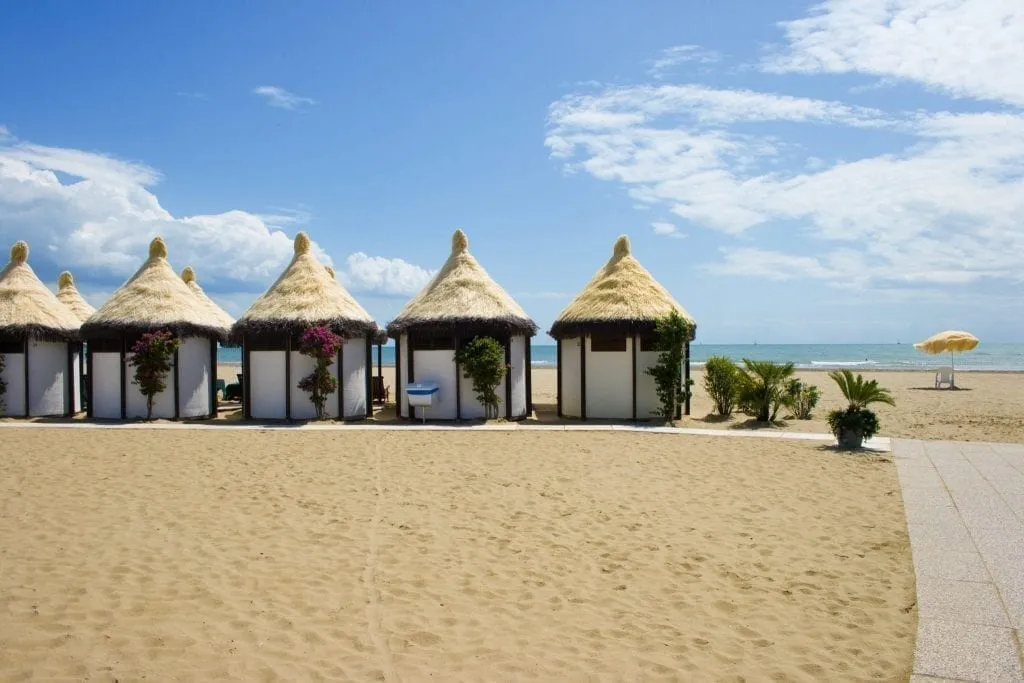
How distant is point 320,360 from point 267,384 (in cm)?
164

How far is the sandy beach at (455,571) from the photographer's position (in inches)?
173

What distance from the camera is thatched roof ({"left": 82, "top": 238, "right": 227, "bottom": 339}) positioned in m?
16.2

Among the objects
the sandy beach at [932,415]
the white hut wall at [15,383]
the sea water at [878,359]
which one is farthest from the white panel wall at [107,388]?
the sea water at [878,359]

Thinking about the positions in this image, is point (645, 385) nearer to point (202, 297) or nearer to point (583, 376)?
point (583, 376)

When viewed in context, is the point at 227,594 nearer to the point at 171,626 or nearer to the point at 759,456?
the point at 171,626

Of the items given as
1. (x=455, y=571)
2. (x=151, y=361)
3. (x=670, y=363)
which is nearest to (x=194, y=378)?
(x=151, y=361)

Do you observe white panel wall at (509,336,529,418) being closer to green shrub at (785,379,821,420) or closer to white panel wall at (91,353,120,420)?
green shrub at (785,379,821,420)

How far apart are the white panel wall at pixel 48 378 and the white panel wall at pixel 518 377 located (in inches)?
431

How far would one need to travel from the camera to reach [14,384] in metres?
16.9

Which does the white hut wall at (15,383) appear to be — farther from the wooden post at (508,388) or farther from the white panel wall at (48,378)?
the wooden post at (508,388)

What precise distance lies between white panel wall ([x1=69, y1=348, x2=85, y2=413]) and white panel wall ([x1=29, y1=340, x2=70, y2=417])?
0.33 meters

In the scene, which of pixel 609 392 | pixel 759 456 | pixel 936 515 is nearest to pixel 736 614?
pixel 936 515

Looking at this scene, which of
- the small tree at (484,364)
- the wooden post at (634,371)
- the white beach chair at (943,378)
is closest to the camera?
the small tree at (484,364)

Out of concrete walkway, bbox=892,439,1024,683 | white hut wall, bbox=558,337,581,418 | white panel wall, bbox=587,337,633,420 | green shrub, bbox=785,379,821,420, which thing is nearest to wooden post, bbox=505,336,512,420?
white hut wall, bbox=558,337,581,418
